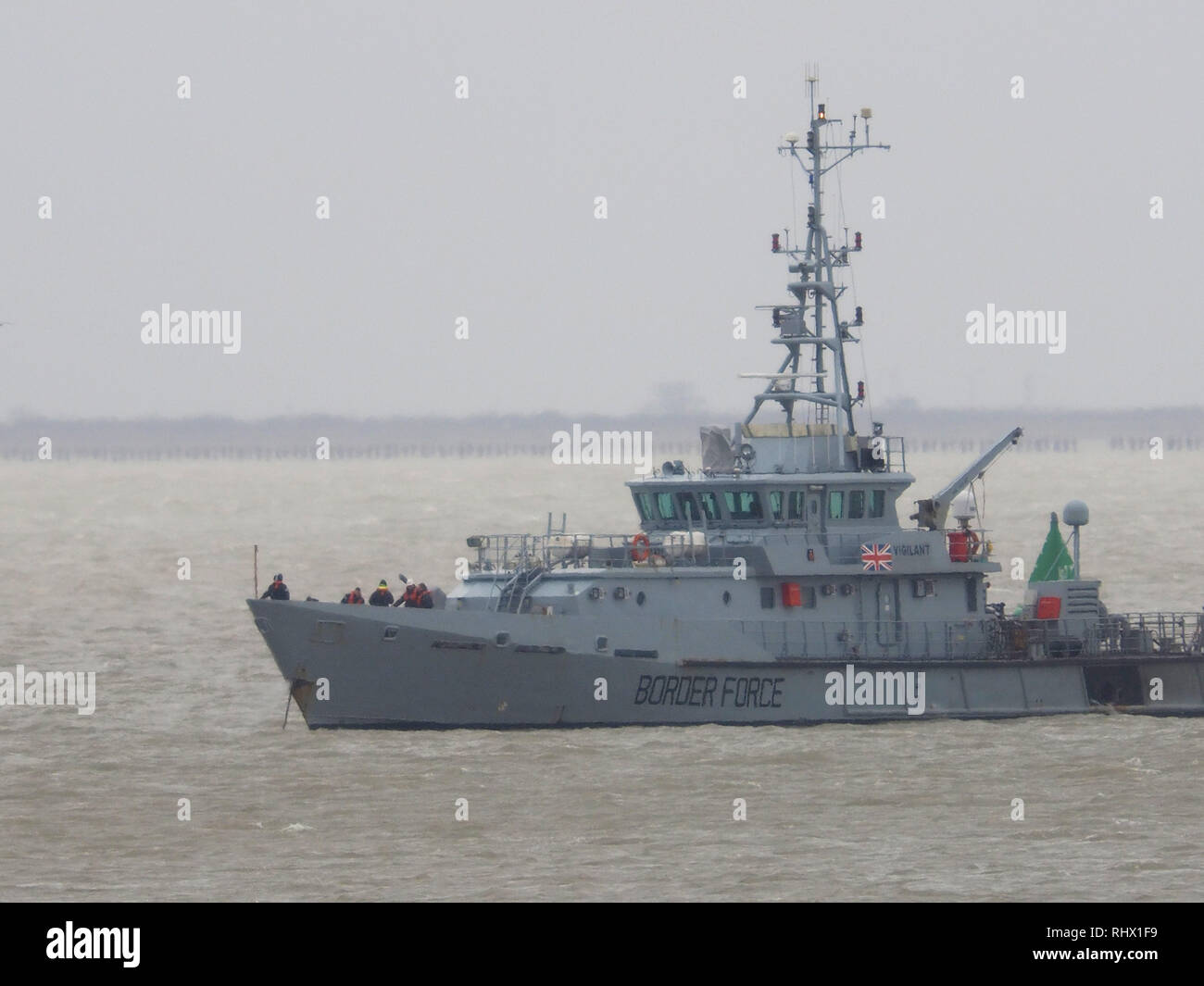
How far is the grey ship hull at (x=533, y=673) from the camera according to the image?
41219 mm

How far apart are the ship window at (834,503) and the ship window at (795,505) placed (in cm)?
58

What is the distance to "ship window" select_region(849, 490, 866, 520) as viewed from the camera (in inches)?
1774

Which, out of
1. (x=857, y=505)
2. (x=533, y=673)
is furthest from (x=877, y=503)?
(x=533, y=673)

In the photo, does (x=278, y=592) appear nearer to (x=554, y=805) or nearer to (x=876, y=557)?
(x=554, y=805)

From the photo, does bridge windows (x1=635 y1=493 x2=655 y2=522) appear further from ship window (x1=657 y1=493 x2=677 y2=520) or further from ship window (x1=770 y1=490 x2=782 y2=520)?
ship window (x1=770 y1=490 x2=782 y2=520)

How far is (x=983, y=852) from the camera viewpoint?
31.4 m

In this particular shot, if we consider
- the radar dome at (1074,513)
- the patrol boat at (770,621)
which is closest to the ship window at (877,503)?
the patrol boat at (770,621)

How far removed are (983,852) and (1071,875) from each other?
166 centimetres

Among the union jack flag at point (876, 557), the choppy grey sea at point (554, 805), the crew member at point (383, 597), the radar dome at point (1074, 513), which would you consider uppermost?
the radar dome at point (1074, 513)

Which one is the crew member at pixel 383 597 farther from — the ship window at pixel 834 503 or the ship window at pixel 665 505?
the ship window at pixel 834 503

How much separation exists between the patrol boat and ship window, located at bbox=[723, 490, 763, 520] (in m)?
0.04

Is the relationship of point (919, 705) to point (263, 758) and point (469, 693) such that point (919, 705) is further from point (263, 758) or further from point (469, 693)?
point (263, 758)

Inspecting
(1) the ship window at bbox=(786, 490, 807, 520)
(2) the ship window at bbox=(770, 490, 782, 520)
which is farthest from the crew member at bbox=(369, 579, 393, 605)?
(1) the ship window at bbox=(786, 490, 807, 520)
